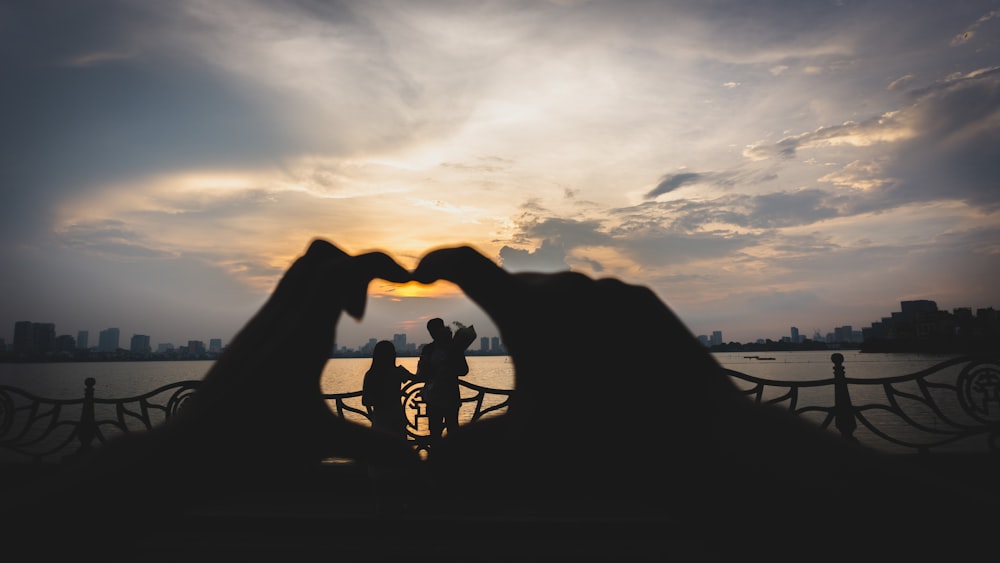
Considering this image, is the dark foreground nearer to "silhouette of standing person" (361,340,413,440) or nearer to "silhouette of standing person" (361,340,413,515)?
"silhouette of standing person" (361,340,413,515)

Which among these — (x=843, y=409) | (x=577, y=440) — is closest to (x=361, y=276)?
(x=577, y=440)

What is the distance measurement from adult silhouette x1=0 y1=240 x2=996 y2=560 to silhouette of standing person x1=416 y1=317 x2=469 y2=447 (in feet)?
21.8

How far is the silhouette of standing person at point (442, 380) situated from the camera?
304 inches

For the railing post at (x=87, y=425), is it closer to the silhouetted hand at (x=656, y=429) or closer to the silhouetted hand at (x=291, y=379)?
the silhouetted hand at (x=291, y=379)

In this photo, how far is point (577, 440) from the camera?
100 cm

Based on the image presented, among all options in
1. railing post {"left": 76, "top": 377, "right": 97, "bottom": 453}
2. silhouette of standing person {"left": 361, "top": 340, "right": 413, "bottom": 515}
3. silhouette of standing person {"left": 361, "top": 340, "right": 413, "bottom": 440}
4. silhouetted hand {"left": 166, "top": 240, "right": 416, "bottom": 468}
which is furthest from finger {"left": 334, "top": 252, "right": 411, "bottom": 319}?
railing post {"left": 76, "top": 377, "right": 97, "bottom": 453}

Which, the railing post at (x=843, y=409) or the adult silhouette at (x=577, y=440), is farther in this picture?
the railing post at (x=843, y=409)

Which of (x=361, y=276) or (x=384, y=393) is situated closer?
(x=361, y=276)

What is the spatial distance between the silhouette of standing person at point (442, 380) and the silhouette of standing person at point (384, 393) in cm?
50

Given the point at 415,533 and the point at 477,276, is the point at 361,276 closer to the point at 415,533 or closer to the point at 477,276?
the point at 477,276

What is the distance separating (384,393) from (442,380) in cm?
93

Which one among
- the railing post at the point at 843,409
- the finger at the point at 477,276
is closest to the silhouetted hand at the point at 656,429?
the finger at the point at 477,276

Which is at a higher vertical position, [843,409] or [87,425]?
[843,409]

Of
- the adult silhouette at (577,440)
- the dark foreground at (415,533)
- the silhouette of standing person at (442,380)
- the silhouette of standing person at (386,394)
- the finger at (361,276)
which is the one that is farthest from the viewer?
the silhouette of standing person at (442,380)
